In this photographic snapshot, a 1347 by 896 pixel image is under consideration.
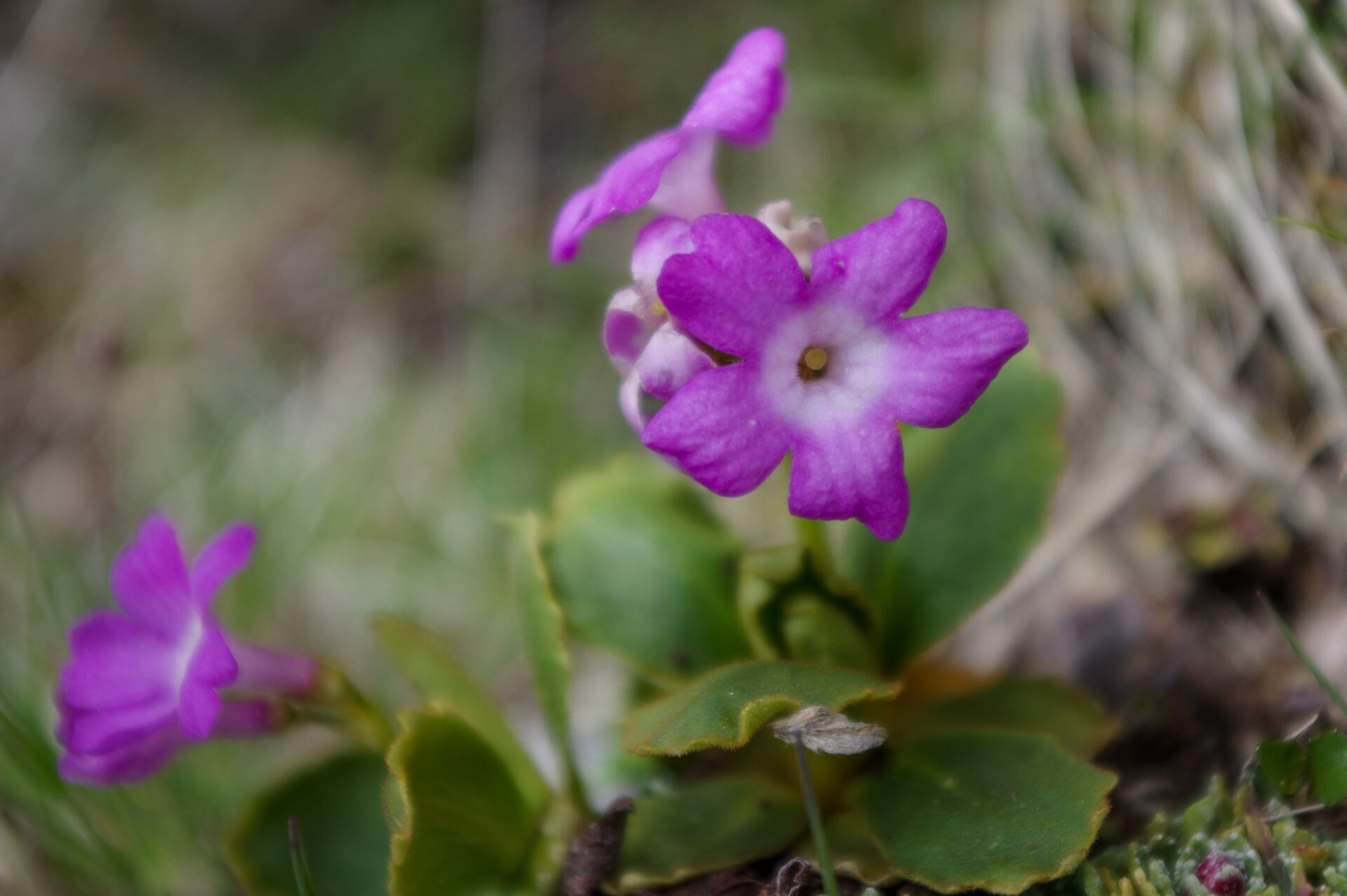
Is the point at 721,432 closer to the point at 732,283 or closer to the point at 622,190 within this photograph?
the point at 732,283

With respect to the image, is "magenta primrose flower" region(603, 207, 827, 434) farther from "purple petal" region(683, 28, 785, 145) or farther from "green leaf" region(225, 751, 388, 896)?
"green leaf" region(225, 751, 388, 896)

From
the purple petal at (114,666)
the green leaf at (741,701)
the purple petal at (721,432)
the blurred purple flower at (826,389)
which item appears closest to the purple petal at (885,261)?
the blurred purple flower at (826,389)

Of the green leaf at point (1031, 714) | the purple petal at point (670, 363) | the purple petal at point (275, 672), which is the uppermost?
the purple petal at point (670, 363)

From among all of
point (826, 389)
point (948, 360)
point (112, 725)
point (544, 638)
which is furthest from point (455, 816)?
point (948, 360)

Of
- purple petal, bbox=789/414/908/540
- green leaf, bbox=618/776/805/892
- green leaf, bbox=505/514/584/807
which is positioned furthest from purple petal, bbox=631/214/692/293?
green leaf, bbox=618/776/805/892

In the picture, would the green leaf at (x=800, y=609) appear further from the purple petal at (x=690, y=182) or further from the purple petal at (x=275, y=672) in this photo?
the purple petal at (x=275, y=672)

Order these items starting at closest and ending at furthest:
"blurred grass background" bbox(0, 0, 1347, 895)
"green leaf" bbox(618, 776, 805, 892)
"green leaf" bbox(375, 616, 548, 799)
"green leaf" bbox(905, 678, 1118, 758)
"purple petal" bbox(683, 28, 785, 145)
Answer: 1. "purple petal" bbox(683, 28, 785, 145)
2. "green leaf" bbox(618, 776, 805, 892)
3. "green leaf" bbox(905, 678, 1118, 758)
4. "green leaf" bbox(375, 616, 548, 799)
5. "blurred grass background" bbox(0, 0, 1347, 895)
